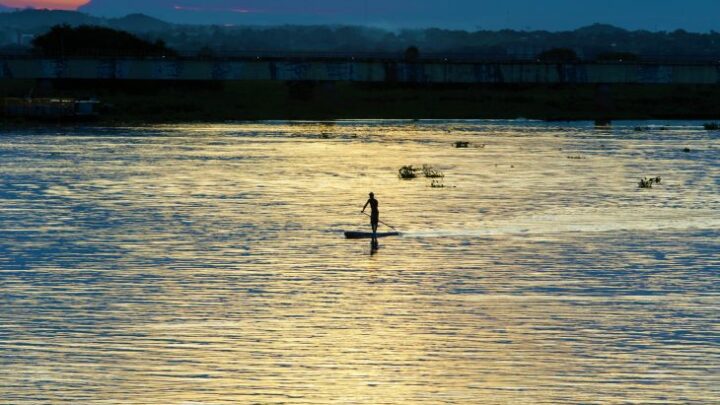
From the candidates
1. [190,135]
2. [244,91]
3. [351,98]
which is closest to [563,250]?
[190,135]

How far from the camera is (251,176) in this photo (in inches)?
2982

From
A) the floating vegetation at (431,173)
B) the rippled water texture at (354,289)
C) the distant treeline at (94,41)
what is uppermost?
the distant treeline at (94,41)

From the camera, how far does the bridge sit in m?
138

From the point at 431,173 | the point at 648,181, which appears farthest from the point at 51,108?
the point at 648,181

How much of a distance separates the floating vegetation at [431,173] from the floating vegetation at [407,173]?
2.13 ft

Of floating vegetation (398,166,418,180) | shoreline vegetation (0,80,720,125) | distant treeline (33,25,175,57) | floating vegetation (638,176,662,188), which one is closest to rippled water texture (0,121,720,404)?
floating vegetation (638,176,662,188)

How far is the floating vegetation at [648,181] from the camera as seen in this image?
2734 inches

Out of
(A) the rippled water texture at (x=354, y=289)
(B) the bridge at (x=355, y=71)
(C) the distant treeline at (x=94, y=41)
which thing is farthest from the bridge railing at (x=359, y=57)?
(A) the rippled water texture at (x=354, y=289)

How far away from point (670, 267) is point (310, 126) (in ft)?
340

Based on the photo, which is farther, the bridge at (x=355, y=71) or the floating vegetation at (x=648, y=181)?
the bridge at (x=355, y=71)

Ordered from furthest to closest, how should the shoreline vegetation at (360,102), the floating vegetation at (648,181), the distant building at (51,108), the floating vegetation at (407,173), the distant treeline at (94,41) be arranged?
the distant treeline at (94,41)
the shoreline vegetation at (360,102)
the distant building at (51,108)
the floating vegetation at (407,173)
the floating vegetation at (648,181)

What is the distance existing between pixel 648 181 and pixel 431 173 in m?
13.0

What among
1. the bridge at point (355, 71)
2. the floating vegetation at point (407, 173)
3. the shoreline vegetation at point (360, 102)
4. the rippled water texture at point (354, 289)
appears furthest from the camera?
the shoreline vegetation at point (360, 102)

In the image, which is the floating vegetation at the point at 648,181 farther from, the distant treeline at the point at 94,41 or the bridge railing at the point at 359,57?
the distant treeline at the point at 94,41
